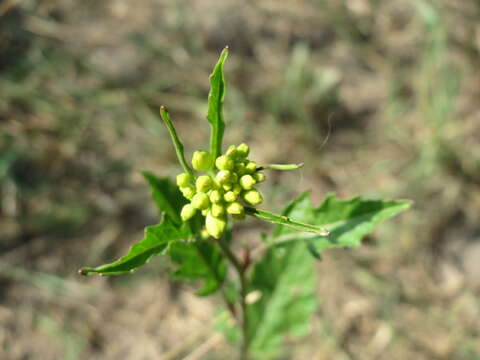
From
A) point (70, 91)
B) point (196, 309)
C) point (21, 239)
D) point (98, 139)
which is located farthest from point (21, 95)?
point (196, 309)

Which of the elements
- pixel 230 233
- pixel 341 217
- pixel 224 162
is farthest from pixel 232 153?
pixel 341 217

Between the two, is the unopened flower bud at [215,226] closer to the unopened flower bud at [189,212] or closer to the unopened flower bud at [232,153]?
the unopened flower bud at [189,212]

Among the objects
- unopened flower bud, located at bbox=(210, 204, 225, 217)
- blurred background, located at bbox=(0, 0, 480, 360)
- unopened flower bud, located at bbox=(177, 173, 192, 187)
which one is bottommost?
blurred background, located at bbox=(0, 0, 480, 360)

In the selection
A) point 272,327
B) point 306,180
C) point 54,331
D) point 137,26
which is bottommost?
point 54,331

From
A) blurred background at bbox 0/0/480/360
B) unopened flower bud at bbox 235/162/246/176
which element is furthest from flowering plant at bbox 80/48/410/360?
blurred background at bbox 0/0/480/360

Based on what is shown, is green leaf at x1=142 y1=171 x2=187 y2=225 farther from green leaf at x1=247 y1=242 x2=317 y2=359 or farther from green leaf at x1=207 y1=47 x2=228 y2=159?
green leaf at x1=247 y1=242 x2=317 y2=359

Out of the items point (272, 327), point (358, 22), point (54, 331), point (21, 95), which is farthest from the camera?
point (358, 22)

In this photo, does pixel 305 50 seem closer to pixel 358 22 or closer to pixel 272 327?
pixel 358 22

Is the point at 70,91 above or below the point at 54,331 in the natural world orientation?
above
